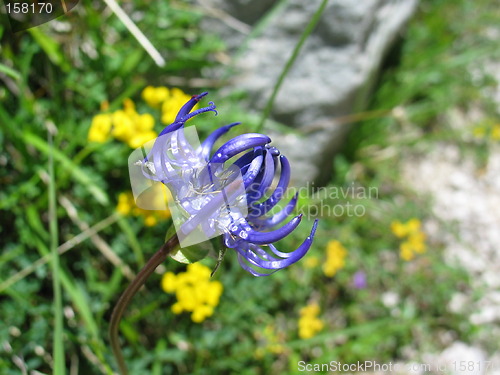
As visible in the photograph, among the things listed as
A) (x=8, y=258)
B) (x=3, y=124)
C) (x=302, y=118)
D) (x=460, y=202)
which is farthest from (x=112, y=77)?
(x=460, y=202)

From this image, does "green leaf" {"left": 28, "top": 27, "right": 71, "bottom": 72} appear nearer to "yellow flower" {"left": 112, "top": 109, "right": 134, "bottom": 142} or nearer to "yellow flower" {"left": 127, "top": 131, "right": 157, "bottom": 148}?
"yellow flower" {"left": 112, "top": 109, "right": 134, "bottom": 142}

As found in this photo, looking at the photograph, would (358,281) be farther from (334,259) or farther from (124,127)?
(124,127)

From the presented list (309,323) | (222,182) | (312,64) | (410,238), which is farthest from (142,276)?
(410,238)

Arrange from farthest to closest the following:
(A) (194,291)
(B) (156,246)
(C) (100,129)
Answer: (B) (156,246) → (A) (194,291) → (C) (100,129)

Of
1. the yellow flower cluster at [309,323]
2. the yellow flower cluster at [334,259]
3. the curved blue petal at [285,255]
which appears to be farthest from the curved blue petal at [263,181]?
the yellow flower cluster at [334,259]

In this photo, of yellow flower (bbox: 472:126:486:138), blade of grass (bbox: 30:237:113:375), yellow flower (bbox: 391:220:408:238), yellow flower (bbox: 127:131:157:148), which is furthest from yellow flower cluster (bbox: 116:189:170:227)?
yellow flower (bbox: 472:126:486:138)

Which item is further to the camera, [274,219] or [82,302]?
[82,302]

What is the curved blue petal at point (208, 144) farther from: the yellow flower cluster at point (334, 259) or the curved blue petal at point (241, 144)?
the yellow flower cluster at point (334, 259)
